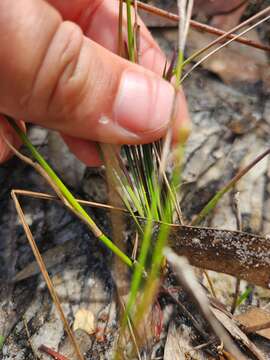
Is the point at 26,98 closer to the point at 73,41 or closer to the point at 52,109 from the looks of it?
the point at 52,109

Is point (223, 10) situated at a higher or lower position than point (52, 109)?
higher

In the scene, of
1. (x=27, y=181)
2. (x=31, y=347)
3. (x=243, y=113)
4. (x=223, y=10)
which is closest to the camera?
(x=31, y=347)

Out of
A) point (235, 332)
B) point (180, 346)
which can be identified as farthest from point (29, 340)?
point (235, 332)

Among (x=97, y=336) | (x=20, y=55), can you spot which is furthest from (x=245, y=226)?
(x=20, y=55)

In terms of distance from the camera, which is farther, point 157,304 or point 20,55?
point 157,304

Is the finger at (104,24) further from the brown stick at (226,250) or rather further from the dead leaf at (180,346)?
the dead leaf at (180,346)

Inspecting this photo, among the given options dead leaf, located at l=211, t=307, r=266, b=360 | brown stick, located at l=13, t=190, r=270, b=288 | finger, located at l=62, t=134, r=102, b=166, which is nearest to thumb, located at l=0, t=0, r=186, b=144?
finger, located at l=62, t=134, r=102, b=166

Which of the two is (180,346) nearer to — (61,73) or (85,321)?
(85,321)

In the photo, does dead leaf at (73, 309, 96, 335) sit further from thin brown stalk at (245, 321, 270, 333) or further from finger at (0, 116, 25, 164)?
finger at (0, 116, 25, 164)
